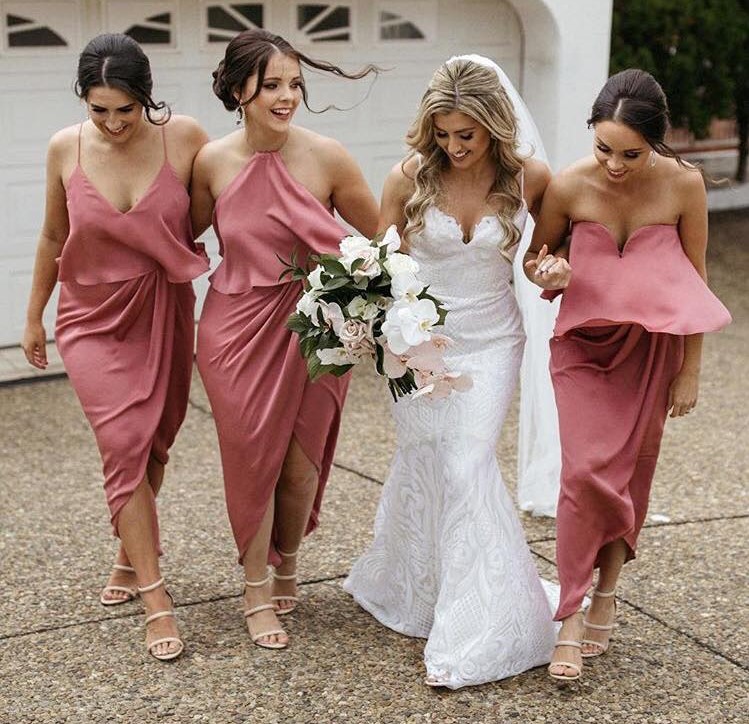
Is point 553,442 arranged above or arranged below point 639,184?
below

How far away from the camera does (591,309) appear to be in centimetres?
413

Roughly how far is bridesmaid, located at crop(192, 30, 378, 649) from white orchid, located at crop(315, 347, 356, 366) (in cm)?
30

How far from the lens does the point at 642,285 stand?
409cm

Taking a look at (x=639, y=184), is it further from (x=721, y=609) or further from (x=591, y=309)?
(x=721, y=609)

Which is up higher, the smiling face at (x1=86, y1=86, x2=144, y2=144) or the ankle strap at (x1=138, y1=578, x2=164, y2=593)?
the smiling face at (x1=86, y1=86, x2=144, y2=144)

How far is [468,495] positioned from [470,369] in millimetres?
407

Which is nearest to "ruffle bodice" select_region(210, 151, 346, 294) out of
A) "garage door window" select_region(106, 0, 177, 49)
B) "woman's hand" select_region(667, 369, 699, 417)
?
"woman's hand" select_region(667, 369, 699, 417)

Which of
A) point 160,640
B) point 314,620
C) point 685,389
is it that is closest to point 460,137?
point 685,389

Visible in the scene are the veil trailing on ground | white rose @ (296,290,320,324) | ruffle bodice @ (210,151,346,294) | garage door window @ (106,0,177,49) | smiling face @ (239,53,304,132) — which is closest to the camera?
white rose @ (296,290,320,324)

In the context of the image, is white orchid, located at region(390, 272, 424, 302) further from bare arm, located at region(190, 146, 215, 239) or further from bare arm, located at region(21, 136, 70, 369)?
bare arm, located at region(21, 136, 70, 369)

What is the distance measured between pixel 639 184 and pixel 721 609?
1604 mm

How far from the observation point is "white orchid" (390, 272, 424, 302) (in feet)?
13.0

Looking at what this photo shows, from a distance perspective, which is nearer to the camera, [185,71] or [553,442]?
[553,442]

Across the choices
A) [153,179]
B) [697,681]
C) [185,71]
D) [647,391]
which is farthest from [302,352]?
[185,71]
